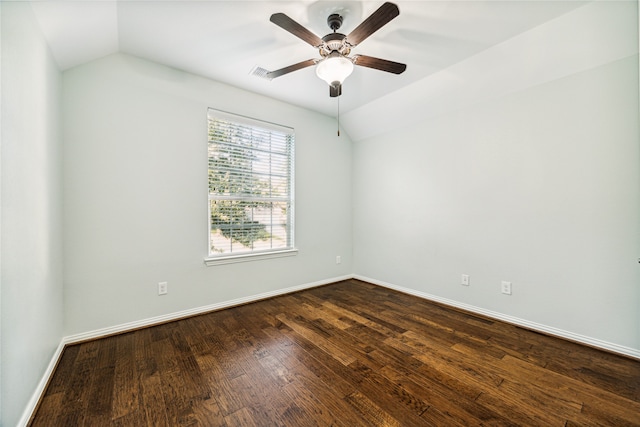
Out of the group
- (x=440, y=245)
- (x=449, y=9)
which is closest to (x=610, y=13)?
(x=449, y=9)

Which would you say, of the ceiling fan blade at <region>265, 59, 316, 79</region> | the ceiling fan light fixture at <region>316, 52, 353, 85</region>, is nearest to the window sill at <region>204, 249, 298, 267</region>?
the ceiling fan blade at <region>265, 59, 316, 79</region>

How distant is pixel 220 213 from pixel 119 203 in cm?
94

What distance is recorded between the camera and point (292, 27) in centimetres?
164

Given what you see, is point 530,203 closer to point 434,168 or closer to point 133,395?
point 434,168

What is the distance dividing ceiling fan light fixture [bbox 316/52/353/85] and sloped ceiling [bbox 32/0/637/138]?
0.36 metres

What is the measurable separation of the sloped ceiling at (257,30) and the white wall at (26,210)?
327 mm

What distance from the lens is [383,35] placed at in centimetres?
213

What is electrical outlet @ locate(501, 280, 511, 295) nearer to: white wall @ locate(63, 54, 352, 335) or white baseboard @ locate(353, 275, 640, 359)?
white baseboard @ locate(353, 275, 640, 359)

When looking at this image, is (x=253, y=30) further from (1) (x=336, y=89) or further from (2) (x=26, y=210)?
(2) (x=26, y=210)

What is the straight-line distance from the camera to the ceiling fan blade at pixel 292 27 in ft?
5.01

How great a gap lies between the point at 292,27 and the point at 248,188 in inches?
76.3

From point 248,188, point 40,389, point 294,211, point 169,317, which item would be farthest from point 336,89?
point 40,389

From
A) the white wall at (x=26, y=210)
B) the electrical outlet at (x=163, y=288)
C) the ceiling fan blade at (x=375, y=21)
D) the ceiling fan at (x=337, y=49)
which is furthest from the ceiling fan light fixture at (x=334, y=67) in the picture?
the electrical outlet at (x=163, y=288)

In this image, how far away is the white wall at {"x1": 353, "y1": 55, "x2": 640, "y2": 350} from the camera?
2.03 meters
